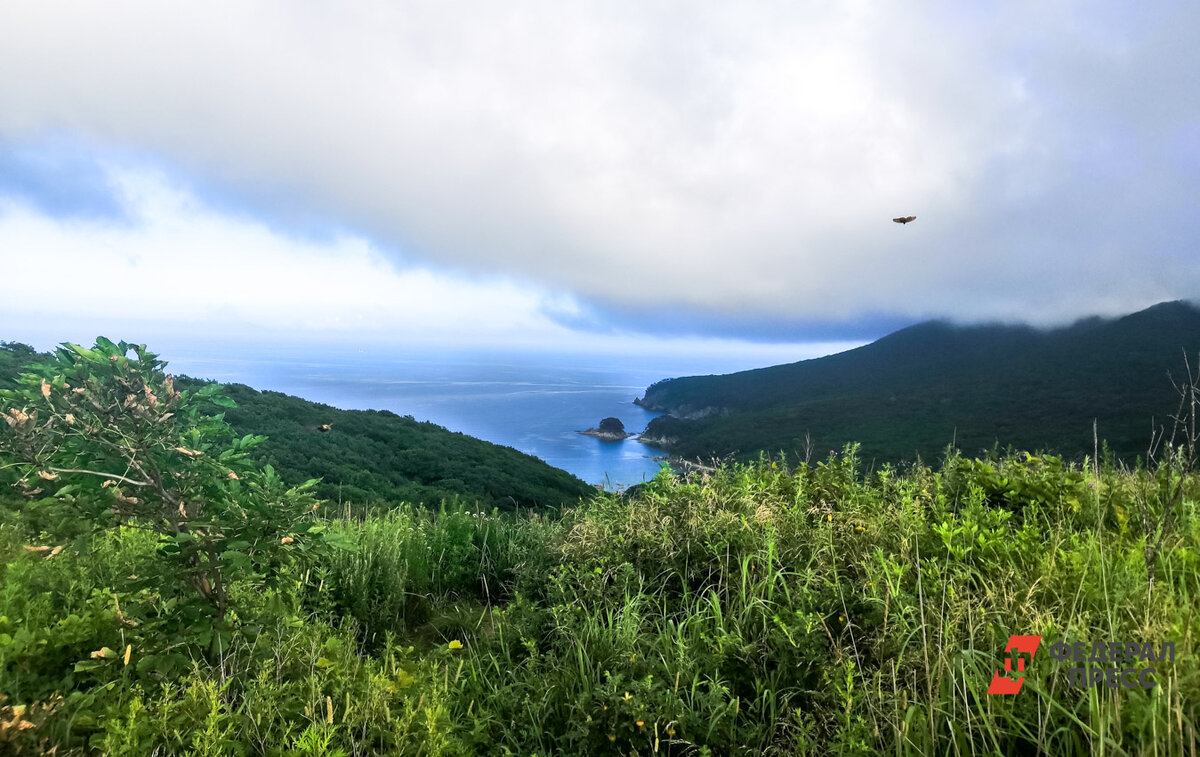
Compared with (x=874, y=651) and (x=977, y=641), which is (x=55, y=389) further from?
(x=977, y=641)

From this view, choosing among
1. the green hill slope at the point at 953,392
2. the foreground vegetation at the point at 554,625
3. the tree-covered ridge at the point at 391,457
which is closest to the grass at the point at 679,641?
the foreground vegetation at the point at 554,625

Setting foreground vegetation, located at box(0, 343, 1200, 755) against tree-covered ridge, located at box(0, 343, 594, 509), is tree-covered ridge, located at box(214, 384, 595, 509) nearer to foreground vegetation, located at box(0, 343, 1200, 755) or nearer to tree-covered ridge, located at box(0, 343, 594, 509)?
tree-covered ridge, located at box(0, 343, 594, 509)

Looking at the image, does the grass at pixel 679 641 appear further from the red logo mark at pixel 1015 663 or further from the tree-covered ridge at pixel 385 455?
the tree-covered ridge at pixel 385 455

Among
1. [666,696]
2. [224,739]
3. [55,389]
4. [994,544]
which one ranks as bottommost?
[666,696]

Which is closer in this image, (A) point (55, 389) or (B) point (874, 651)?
(B) point (874, 651)

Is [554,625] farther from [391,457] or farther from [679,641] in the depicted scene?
[391,457]

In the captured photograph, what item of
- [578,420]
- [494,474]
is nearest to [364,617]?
[494,474]

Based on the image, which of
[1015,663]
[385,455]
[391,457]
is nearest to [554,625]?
[1015,663]

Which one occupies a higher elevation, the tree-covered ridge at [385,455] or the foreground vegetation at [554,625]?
the foreground vegetation at [554,625]
